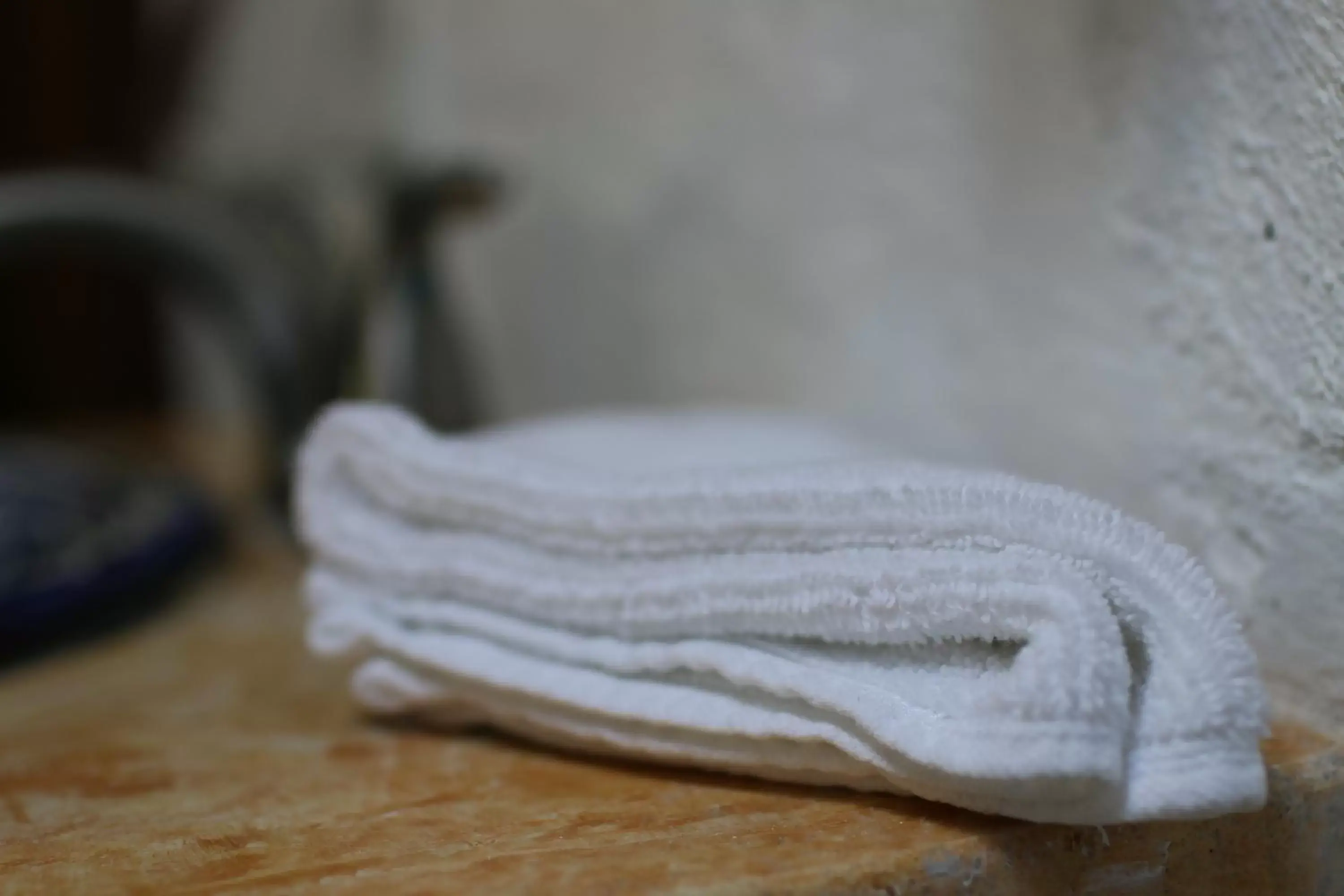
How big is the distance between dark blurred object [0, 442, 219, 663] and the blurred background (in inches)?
3.6

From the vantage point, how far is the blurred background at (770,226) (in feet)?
1.11

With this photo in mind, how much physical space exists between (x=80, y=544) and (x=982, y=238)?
43 cm

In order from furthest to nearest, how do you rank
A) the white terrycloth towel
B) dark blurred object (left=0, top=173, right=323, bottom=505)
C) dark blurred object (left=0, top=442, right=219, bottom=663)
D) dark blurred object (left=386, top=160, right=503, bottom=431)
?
dark blurred object (left=386, top=160, right=503, bottom=431) → dark blurred object (left=0, top=173, right=323, bottom=505) → dark blurred object (left=0, top=442, right=219, bottom=663) → the white terrycloth towel

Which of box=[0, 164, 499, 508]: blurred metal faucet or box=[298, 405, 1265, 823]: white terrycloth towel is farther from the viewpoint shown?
box=[0, 164, 499, 508]: blurred metal faucet

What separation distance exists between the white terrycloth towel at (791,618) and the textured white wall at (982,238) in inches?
3.8

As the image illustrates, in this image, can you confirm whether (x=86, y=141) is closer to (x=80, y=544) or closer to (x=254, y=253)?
(x=254, y=253)

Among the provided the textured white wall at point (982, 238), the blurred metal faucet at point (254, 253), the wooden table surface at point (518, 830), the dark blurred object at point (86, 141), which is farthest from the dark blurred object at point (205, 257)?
the dark blurred object at point (86, 141)

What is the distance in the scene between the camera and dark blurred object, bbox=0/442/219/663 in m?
0.49

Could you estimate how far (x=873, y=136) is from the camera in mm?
521

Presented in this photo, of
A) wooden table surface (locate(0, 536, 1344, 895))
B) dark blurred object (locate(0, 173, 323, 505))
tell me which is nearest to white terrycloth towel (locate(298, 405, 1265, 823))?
wooden table surface (locate(0, 536, 1344, 895))

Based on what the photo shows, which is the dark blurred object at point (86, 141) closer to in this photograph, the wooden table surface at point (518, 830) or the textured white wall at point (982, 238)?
the textured white wall at point (982, 238)

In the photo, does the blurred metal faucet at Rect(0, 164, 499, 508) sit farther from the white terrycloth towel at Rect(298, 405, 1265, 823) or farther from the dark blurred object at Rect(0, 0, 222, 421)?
the dark blurred object at Rect(0, 0, 222, 421)

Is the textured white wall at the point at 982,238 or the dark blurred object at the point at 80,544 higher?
the textured white wall at the point at 982,238

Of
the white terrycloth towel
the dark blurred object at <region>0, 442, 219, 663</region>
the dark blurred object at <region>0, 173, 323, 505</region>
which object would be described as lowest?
the dark blurred object at <region>0, 442, 219, 663</region>
